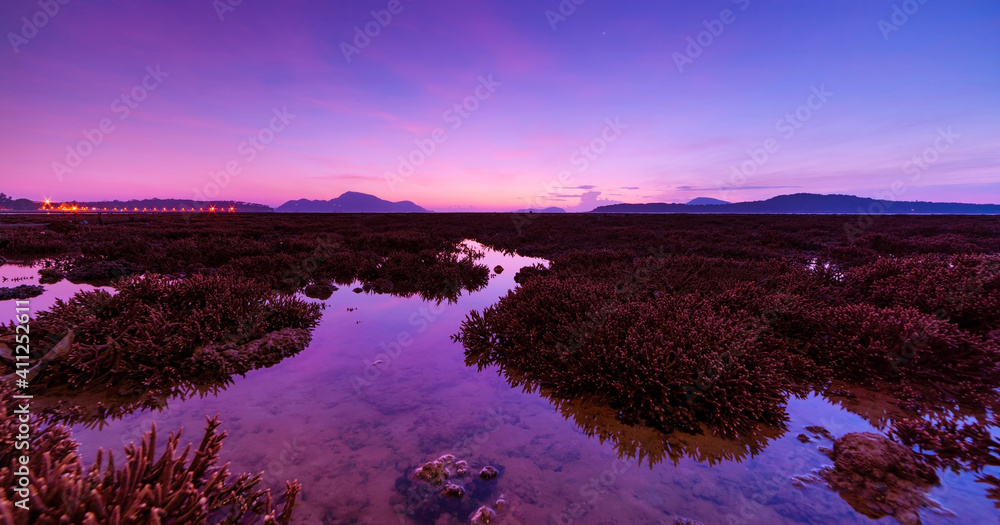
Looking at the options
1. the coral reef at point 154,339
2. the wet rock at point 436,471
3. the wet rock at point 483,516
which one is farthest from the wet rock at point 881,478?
the coral reef at point 154,339

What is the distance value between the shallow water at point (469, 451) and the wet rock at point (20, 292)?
7.67m

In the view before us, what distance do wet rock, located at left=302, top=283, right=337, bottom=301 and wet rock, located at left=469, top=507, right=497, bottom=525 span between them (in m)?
7.64

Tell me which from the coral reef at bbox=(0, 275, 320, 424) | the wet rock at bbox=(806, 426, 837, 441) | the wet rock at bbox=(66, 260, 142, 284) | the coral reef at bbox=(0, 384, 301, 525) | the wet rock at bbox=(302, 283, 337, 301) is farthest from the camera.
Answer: the wet rock at bbox=(66, 260, 142, 284)

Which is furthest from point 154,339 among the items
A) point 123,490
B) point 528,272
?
point 528,272

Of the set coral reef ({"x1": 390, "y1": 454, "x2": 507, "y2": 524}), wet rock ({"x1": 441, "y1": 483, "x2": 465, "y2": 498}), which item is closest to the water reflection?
coral reef ({"x1": 390, "y1": 454, "x2": 507, "y2": 524})

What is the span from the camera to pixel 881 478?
9.56 feet

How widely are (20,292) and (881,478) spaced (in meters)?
14.8

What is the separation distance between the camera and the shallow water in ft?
8.83

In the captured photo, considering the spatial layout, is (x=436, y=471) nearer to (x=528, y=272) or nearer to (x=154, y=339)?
(x=154, y=339)

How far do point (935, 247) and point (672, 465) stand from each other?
2191cm

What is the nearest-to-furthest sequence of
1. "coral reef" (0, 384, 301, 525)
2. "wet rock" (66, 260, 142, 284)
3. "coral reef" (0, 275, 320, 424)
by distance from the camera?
"coral reef" (0, 384, 301, 525)
"coral reef" (0, 275, 320, 424)
"wet rock" (66, 260, 142, 284)

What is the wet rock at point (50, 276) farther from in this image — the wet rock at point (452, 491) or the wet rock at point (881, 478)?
the wet rock at point (881, 478)

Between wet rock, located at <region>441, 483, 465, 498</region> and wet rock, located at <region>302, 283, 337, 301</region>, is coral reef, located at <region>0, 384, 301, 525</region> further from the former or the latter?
wet rock, located at <region>302, 283, 337, 301</region>

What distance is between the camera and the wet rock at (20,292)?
298 inches
